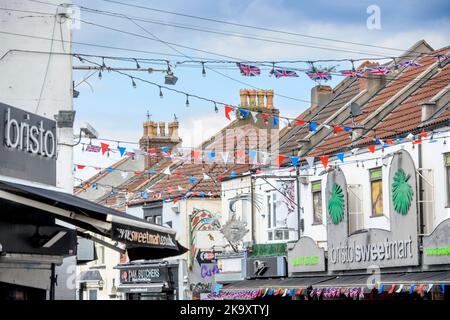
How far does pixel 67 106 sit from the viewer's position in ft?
67.8

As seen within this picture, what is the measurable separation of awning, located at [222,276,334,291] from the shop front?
7.25m

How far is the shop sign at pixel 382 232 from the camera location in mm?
28844

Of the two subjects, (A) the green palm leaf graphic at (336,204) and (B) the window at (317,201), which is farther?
(B) the window at (317,201)

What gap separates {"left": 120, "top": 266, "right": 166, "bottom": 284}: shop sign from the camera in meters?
48.2

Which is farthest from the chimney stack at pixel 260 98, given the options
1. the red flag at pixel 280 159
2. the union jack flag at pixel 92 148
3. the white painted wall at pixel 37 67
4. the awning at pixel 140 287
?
the white painted wall at pixel 37 67

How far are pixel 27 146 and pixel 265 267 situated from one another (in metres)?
21.5

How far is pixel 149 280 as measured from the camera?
48.9 meters

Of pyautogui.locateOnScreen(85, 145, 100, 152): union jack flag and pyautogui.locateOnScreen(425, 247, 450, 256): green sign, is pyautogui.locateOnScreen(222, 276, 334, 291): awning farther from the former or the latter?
pyautogui.locateOnScreen(85, 145, 100, 152): union jack flag

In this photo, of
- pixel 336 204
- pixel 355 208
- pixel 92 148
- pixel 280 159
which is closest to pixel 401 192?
pixel 355 208

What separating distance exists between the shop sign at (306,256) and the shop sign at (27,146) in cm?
1709

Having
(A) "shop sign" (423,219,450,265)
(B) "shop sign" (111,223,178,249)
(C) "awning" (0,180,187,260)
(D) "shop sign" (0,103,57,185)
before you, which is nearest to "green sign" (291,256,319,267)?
(A) "shop sign" (423,219,450,265)

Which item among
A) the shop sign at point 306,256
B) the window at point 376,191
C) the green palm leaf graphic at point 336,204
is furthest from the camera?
the shop sign at point 306,256

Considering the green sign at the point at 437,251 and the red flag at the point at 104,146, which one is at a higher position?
the red flag at the point at 104,146

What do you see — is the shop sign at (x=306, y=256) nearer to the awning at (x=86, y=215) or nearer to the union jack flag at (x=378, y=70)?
the union jack flag at (x=378, y=70)
